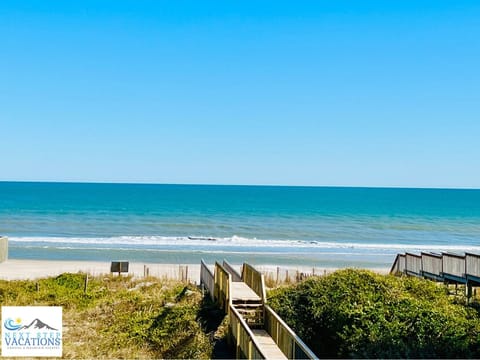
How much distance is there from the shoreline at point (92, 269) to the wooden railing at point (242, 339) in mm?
11910

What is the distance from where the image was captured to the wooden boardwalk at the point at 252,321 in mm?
10834

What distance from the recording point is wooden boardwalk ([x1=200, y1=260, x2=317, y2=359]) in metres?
10.8

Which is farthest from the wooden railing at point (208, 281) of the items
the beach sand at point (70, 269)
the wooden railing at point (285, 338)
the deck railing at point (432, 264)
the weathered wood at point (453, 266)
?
the weathered wood at point (453, 266)

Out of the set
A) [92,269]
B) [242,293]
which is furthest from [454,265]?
[92,269]

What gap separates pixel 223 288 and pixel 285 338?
4.98 metres

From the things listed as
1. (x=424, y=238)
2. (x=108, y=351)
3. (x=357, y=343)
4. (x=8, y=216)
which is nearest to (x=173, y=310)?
(x=108, y=351)

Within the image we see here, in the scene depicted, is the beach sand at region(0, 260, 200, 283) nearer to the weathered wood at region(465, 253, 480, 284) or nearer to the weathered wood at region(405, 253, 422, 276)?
the weathered wood at region(405, 253, 422, 276)

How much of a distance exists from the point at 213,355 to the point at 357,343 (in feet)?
12.9

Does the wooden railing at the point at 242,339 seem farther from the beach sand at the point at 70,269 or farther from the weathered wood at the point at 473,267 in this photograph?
the beach sand at the point at 70,269

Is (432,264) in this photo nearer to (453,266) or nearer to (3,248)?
(453,266)

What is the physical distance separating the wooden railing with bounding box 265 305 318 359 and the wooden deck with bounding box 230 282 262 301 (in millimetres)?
1121

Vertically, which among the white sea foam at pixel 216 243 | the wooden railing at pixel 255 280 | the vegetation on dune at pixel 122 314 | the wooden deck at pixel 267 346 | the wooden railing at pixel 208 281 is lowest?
the white sea foam at pixel 216 243

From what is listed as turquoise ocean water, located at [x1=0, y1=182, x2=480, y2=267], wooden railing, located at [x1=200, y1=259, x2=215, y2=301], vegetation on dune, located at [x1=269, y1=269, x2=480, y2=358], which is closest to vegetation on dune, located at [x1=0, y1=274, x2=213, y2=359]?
wooden railing, located at [x1=200, y1=259, x2=215, y2=301]

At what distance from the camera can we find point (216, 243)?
49125 mm
